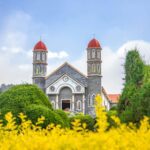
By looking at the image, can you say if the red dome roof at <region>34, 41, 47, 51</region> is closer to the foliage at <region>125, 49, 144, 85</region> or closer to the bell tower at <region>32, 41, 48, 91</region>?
the bell tower at <region>32, 41, 48, 91</region>

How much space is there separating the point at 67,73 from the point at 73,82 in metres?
1.96

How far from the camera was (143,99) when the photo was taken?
1198 cm

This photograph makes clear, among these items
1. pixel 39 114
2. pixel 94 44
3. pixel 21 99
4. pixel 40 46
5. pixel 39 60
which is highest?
pixel 94 44

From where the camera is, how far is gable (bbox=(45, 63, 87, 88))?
6328 centimetres

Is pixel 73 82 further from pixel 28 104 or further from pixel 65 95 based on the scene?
pixel 28 104

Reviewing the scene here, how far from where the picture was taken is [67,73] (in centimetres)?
6334

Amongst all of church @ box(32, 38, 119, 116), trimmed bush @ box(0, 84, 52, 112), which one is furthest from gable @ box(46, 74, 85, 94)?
trimmed bush @ box(0, 84, 52, 112)

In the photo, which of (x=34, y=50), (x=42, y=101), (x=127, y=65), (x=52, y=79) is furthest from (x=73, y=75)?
(x=42, y=101)

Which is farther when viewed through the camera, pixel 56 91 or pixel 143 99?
pixel 56 91

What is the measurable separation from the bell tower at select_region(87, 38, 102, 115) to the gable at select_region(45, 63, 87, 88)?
1.22m

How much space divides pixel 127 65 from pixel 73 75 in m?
25.0

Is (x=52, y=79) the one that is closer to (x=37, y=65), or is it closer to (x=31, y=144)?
(x=37, y=65)

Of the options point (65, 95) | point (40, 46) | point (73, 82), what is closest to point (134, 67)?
point (73, 82)

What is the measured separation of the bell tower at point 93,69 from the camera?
6281 cm
